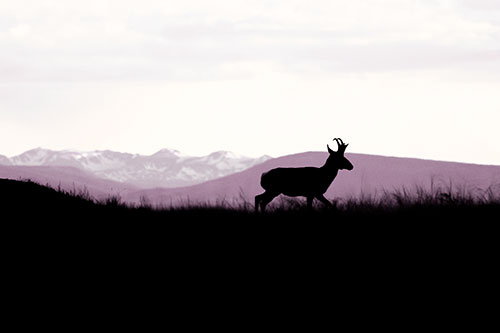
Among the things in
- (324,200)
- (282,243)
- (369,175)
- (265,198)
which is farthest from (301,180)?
(369,175)

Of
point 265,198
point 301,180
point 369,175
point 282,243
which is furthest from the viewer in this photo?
point 369,175

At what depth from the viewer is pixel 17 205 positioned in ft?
38.0

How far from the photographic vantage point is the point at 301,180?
11016 millimetres

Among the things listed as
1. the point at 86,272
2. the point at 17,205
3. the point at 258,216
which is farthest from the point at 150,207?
the point at 86,272

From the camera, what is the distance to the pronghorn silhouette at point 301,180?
10844 millimetres

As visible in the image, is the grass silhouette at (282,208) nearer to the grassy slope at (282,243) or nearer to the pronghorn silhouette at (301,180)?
the grassy slope at (282,243)

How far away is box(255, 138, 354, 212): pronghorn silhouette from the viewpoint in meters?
10.8

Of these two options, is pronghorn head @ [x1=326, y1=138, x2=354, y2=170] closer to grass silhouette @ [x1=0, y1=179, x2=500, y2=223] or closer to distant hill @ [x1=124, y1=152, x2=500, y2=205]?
grass silhouette @ [x1=0, y1=179, x2=500, y2=223]

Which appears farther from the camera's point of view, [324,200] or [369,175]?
[369,175]

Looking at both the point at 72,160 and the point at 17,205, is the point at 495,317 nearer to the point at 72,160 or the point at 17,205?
the point at 17,205

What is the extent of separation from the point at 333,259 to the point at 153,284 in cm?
193

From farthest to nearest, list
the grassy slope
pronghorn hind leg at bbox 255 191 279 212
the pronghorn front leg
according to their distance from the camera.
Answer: pronghorn hind leg at bbox 255 191 279 212 → the pronghorn front leg → the grassy slope

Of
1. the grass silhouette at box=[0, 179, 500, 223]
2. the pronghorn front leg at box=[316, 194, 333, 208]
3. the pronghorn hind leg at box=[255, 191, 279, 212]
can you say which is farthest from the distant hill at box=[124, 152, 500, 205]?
the pronghorn front leg at box=[316, 194, 333, 208]

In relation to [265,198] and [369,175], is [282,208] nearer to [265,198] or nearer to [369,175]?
[265,198]
